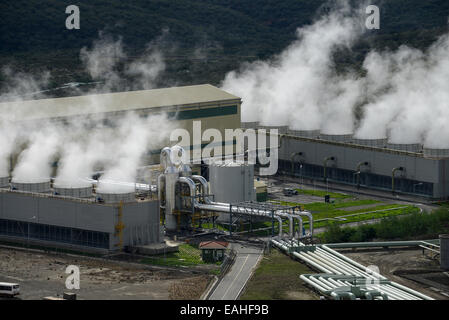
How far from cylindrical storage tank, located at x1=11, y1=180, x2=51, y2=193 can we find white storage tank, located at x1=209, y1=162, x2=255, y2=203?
16.9 meters

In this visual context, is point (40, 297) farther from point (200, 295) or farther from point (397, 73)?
point (397, 73)

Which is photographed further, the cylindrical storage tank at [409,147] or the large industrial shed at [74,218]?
the cylindrical storage tank at [409,147]

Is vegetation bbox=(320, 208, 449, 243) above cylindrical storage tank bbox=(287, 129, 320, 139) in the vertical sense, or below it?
below

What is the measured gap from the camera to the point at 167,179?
96.3 m

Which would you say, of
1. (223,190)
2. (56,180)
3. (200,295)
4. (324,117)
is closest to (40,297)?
(200,295)

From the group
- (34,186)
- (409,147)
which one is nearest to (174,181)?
(34,186)

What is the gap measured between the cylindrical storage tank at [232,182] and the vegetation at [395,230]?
1012cm

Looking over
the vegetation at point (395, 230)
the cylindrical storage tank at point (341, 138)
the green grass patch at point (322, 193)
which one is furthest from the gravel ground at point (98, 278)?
the cylindrical storage tank at point (341, 138)

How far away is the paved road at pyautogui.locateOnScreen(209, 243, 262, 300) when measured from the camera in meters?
73.8

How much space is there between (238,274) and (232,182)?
22043 mm

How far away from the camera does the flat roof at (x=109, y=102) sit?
361ft

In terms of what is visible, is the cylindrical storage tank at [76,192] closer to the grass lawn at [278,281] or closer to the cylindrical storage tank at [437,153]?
the grass lawn at [278,281]

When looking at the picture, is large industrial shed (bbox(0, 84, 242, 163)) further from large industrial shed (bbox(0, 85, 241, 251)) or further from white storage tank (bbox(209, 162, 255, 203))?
white storage tank (bbox(209, 162, 255, 203))

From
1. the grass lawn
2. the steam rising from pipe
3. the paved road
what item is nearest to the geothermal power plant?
the steam rising from pipe
